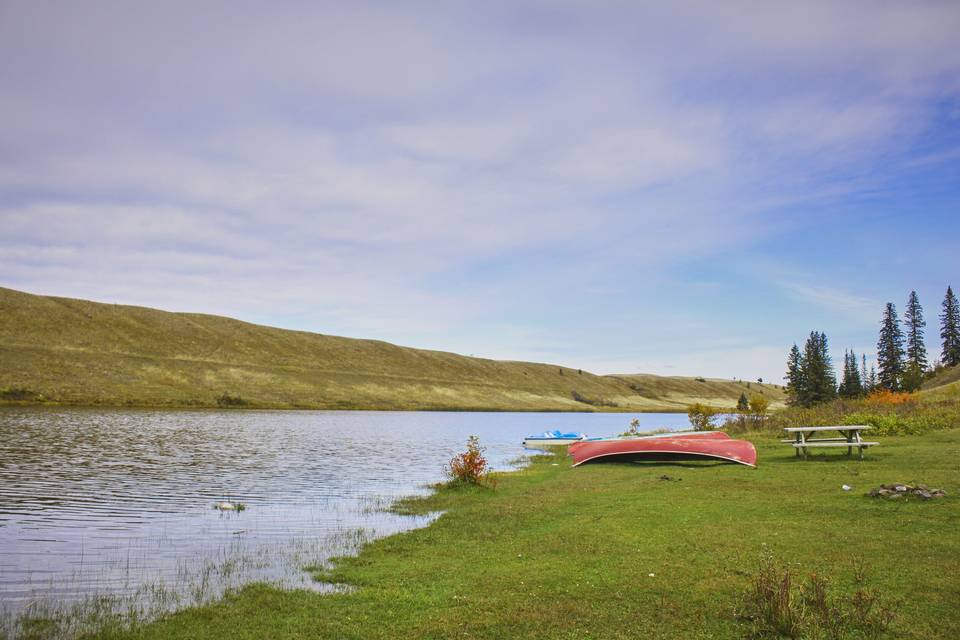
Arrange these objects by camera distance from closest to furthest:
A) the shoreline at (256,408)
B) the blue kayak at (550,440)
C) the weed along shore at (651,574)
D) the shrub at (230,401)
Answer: the weed along shore at (651,574), the blue kayak at (550,440), the shoreline at (256,408), the shrub at (230,401)

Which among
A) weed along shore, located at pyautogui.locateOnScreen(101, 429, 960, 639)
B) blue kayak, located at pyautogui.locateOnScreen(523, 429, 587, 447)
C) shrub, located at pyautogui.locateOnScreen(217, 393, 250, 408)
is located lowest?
blue kayak, located at pyautogui.locateOnScreen(523, 429, 587, 447)

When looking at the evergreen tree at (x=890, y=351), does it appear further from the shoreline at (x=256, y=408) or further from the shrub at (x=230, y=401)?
the shrub at (x=230, y=401)

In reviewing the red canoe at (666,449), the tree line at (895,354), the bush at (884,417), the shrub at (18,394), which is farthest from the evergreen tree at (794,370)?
the shrub at (18,394)

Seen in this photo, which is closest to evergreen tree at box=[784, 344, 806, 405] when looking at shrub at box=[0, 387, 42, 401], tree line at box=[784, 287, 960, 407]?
tree line at box=[784, 287, 960, 407]

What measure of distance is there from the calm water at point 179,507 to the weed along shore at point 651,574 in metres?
1.73

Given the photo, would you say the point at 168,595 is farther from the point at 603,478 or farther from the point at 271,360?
the point at 271,360

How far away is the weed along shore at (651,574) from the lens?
28.6 feet

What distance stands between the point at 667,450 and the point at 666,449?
0.10 metres

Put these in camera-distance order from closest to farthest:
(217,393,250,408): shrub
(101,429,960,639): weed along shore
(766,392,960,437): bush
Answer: (101,429,960,639): weed along shore < (766,392,960,437): bush < (217,393,250,408): shrub

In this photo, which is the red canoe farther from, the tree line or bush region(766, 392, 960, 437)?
the tree line

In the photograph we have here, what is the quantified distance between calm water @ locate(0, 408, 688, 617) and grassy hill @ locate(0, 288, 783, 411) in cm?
4061

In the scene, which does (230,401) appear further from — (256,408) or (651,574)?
(651,574)

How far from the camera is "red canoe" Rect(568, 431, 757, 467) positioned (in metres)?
27.1

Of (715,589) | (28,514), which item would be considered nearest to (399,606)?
(715,589)
